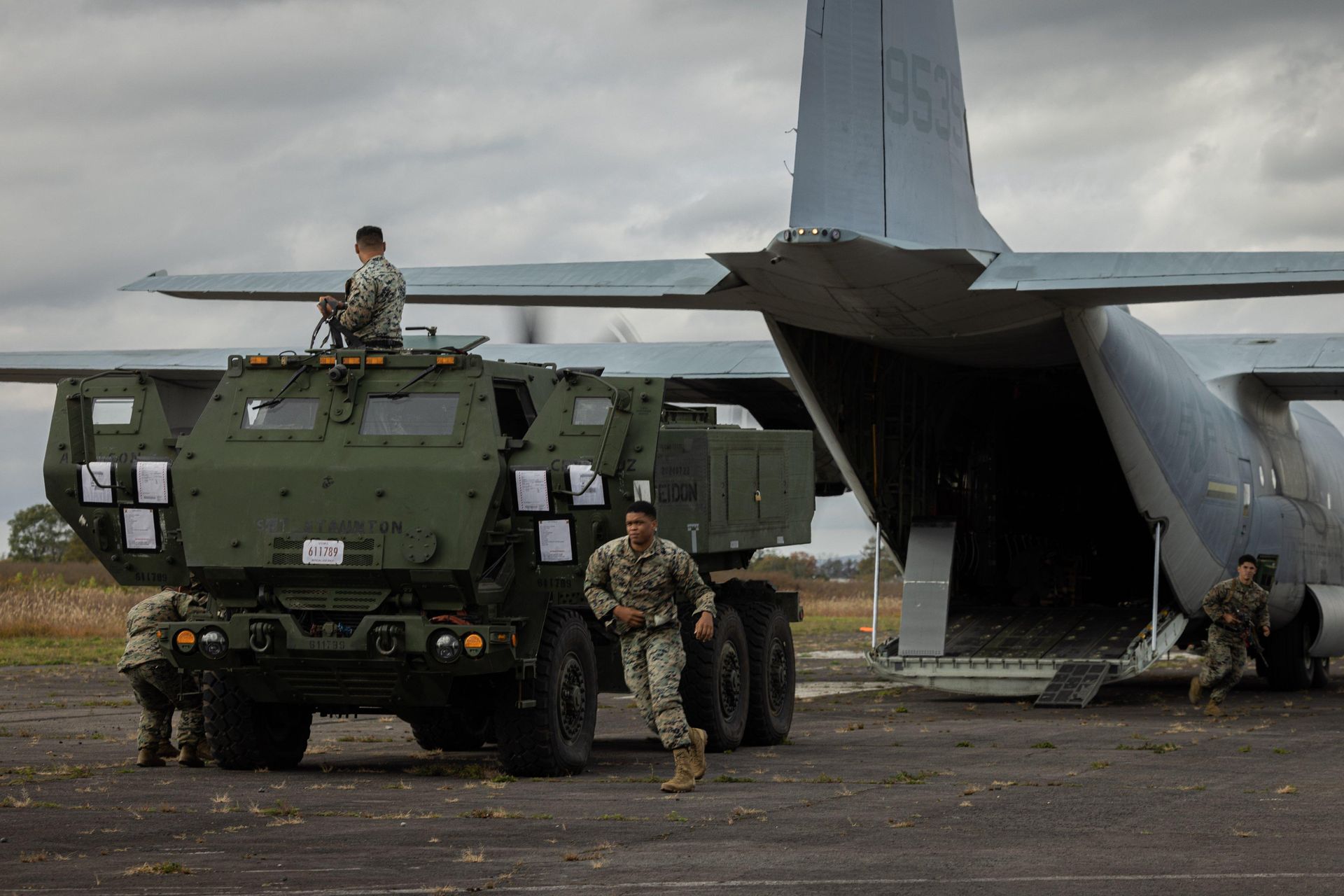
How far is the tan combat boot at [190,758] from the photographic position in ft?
39.4

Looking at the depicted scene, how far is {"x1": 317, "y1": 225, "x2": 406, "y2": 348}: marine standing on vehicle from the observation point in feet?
39.2

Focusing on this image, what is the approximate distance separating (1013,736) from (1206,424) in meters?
6.70

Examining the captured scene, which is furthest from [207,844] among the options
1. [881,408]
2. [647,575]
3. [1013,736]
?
[881,408]

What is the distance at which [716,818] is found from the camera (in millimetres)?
9266

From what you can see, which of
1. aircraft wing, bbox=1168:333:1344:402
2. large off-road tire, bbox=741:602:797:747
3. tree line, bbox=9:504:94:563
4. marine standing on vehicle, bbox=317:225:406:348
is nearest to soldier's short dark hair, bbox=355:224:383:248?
marine standing on vehicle, bbox=317:225:406:348

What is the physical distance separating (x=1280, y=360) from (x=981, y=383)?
4.23 meters

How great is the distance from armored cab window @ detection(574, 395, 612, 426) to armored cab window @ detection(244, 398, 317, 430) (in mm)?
1776

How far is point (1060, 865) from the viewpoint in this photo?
7.59 m

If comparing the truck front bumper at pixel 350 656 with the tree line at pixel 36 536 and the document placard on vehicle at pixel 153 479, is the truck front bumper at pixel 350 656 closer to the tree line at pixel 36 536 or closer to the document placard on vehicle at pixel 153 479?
the document placard on vehicle at pixel 153 479

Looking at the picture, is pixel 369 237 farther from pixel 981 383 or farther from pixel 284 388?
pixel 981 383

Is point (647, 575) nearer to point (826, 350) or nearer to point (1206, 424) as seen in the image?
point (826, 350)

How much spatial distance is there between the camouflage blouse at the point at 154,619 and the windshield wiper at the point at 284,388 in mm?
1411

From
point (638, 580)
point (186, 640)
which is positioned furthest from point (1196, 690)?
point (186, 640)

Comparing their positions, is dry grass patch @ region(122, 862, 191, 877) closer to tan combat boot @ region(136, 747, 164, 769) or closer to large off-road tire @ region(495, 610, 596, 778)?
large off-road tire @ region(495, 610, 596, 778)
